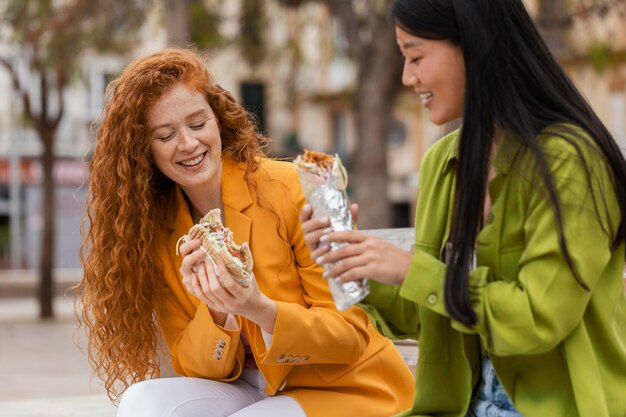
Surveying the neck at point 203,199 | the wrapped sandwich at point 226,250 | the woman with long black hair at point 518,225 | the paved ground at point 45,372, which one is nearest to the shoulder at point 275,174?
the neck at point 203,199

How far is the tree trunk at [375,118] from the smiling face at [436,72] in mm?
11696

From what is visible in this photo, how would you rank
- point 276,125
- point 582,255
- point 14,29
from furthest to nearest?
1. point 276,125
2. point 14,29
3. point 582,255

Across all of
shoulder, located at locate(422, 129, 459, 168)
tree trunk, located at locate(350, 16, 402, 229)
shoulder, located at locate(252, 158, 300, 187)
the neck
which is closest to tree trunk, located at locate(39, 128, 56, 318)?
tree trunk, located at locate(350, 16, 402, 229)

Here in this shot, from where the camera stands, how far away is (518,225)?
7.39 feet

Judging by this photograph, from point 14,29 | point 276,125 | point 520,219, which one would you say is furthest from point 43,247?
point 276,125

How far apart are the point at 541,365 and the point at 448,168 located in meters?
0.46

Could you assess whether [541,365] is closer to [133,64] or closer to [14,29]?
[133,64]

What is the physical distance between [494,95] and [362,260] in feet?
1.27

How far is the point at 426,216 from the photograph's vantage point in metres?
2.49

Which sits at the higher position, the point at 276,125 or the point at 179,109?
the point at 179,109

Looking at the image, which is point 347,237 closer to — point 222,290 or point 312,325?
point 222,290

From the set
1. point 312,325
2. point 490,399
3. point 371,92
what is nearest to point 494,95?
point 490,399

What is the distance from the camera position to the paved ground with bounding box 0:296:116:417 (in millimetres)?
4508

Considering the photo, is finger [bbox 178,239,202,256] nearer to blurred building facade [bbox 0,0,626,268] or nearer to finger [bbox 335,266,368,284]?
finger [bbox 335,266,368,284]
